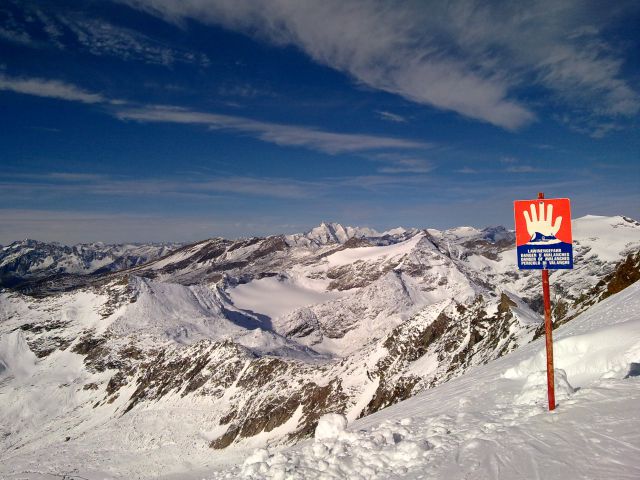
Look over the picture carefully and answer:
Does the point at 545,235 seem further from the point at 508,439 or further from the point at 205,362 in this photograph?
the point at 205,362

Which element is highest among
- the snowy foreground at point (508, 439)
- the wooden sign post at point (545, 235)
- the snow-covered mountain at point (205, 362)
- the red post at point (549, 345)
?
the wooden sign post at point (545, 235)

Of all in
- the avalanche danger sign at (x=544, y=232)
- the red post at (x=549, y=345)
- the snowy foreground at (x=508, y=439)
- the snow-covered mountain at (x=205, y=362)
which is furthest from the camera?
the snow-covered mountain at (x=205, y=362)

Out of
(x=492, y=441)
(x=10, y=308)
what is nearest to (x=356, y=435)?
(x=492, y=441)

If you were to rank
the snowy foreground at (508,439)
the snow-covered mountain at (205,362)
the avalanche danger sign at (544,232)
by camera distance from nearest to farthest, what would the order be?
the snowy foreground at (508,439) < the avalanche danger sign at (544,232) < the snow-covered mountain at (205,362)

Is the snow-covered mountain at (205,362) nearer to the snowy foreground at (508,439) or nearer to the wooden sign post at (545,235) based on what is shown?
the snowy foreground at (508,439)

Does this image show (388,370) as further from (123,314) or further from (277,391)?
(123,314)

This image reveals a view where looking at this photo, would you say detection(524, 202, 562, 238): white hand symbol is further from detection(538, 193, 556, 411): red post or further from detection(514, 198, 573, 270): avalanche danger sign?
detection(538, 193, 556, 411): red post

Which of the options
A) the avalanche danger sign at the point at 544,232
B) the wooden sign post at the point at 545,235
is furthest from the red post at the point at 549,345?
the avalanche danger sign at the point at 544,232
